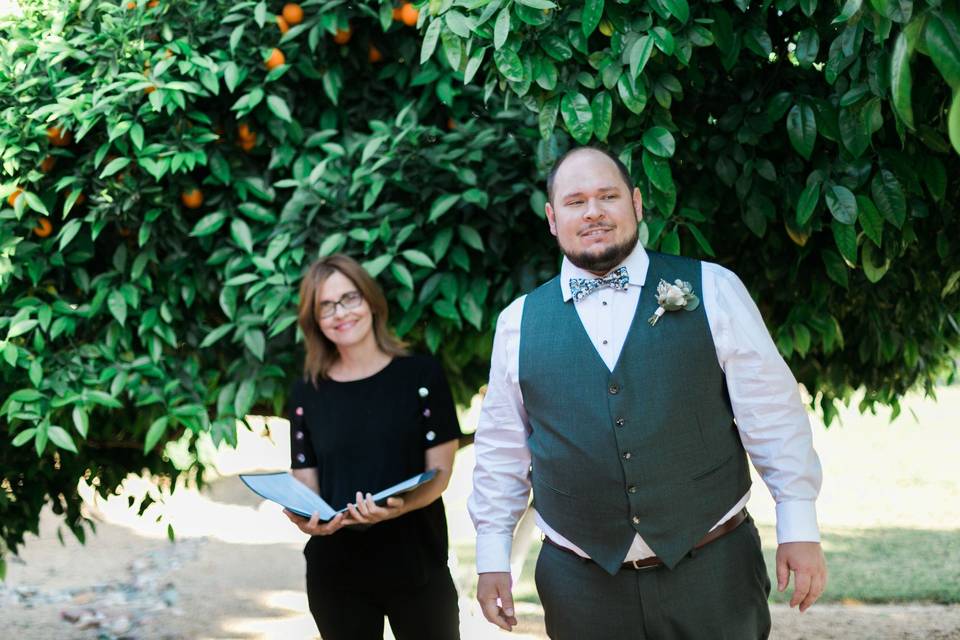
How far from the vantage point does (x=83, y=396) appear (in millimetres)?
2896

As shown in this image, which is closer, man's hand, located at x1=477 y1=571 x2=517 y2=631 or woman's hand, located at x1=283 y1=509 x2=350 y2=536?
man's hand, located at x1=477 y1=571 x2=517 y2=631

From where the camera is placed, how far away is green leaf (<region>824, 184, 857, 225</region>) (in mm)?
2279

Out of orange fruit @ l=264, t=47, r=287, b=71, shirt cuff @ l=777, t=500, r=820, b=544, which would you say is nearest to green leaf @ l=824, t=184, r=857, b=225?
shirt cuff @ l=777, t=500, r=820, b=544

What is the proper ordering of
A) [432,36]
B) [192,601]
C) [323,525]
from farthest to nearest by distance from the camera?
[192,601]
[323,525]
[432,36]

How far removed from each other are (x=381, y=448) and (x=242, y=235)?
834 mm

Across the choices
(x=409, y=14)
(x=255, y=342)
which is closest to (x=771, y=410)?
(x=255, y=342)

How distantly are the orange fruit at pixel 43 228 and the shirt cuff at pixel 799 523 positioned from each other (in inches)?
89.7

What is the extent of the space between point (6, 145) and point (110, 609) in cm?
426

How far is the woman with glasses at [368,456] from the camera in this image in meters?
2.70

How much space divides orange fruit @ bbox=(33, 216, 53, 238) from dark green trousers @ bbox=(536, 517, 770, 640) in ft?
6.22

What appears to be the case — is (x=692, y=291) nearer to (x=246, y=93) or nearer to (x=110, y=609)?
(x=246, y=93)

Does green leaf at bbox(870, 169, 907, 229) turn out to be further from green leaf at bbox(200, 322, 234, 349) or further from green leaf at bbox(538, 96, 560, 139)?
green leaf at bbox(200, 322, 234, 349)

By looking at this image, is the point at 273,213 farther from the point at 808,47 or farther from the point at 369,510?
the point at 808,47

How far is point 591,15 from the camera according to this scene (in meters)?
2.21
